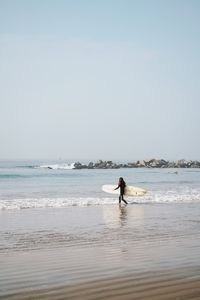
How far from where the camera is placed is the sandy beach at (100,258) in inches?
254

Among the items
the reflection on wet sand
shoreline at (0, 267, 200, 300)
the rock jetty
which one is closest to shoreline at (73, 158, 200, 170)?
the rock jetty

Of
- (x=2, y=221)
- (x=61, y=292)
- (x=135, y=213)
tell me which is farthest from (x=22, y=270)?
(x=135, y=213)

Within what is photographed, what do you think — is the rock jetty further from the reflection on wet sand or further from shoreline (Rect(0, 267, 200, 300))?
shoreline (Rect(0, 267, 200, 300))

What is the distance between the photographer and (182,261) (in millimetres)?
8695

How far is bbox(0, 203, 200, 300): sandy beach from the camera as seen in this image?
6457 mm

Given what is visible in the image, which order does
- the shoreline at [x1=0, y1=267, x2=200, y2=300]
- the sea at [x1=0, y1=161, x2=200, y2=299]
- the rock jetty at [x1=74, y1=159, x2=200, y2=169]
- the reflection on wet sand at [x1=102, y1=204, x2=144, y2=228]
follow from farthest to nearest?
the rock jetty at [x1=74, y1=159, x2=200, y2=169] < the reflection on wet sand at [x1=102, y1=204, x2=144, y2=228] < the sea at [x1=0, y1=161, x2=200, y2=299] < the shoreline at [x1=0, y1=267, x2=200, y2=300]

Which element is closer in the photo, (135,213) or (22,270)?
(22,270)

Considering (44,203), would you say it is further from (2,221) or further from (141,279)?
(141,279)

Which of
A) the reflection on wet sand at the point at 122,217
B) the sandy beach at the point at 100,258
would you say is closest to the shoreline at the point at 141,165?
the reflection on wet sand at the point at 122,217

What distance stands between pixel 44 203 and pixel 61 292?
18.0 metres

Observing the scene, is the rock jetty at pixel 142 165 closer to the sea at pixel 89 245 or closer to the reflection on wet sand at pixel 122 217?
the reflection on wet sand at pixel 122 217

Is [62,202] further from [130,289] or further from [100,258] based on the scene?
[130,289]

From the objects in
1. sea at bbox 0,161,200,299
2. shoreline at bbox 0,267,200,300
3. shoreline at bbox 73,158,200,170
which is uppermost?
shoreline at bbox 73,158,200,170

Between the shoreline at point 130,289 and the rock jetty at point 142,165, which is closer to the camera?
the shoreline at point 130,289
